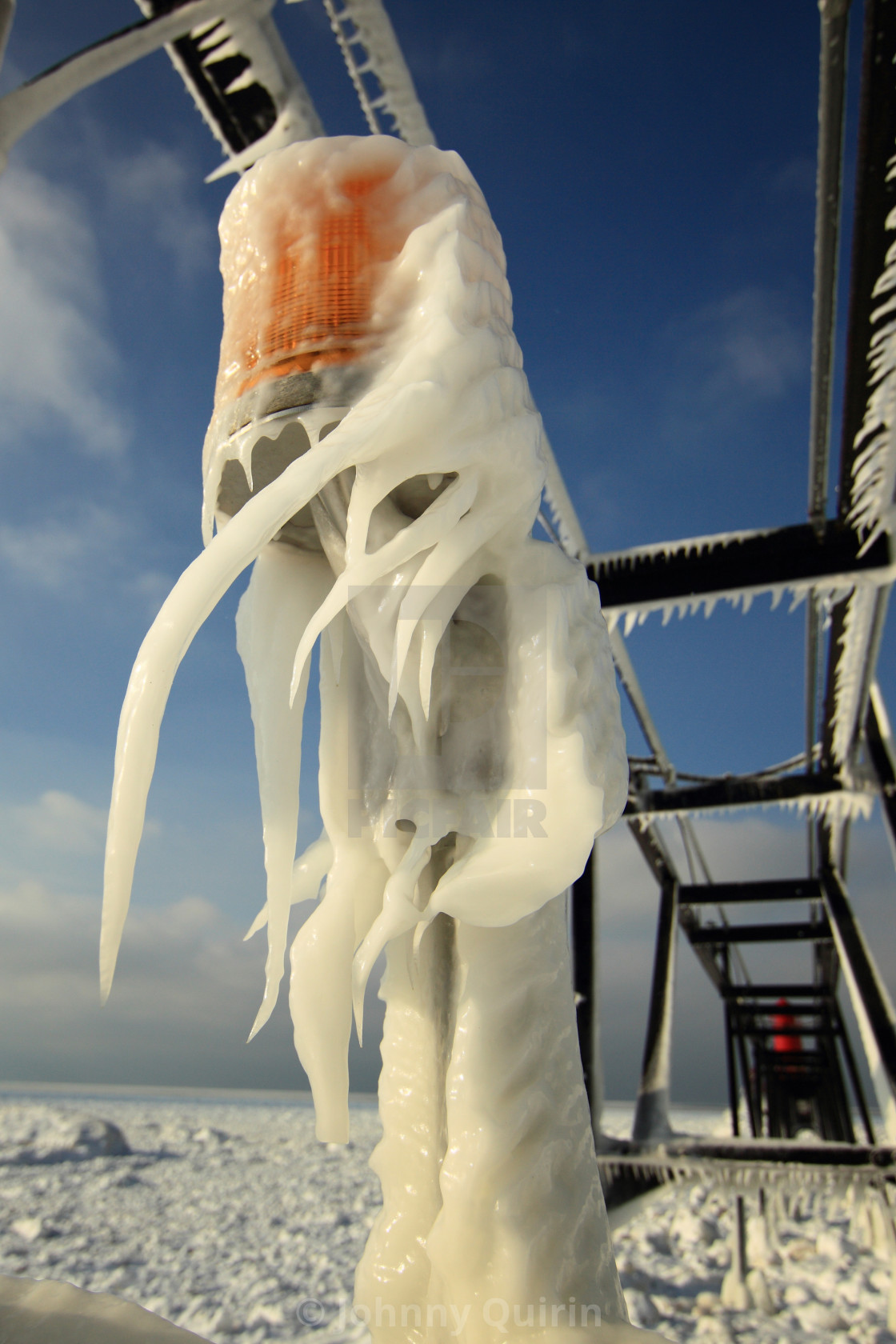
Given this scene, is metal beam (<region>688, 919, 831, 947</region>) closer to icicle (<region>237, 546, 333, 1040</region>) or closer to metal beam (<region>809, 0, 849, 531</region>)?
metal beam (<region>809, 0, 849, 531</region>)

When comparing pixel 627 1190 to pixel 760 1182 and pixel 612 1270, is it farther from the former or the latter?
pixel 612 1270

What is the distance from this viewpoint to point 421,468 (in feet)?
2.91

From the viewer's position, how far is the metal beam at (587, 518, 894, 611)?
3.22 meters

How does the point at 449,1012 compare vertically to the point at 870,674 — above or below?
below

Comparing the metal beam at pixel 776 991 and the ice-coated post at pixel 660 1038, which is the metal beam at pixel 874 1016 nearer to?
the ice-coated post at pixel 660 1038

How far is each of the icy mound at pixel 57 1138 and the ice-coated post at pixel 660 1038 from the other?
26.6 feet

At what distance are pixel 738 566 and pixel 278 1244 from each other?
272 inches

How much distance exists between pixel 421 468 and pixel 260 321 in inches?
13.7

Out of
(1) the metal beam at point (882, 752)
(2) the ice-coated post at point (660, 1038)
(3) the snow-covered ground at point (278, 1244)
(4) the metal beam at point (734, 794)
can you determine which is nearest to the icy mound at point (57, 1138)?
(3) the snow-covered ground at point (278, 1244)

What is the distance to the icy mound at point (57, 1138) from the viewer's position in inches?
358

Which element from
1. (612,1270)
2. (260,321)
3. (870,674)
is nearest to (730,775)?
(870,674)

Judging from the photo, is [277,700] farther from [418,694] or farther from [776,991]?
[776,991]

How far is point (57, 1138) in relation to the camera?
9.59 meters

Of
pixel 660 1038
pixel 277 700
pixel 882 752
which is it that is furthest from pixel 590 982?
pixel 277 700
